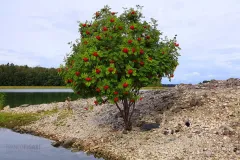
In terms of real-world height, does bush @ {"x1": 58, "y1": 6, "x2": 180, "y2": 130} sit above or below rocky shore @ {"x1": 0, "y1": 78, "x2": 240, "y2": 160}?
above

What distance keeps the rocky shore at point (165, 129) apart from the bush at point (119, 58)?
2489 millimetres

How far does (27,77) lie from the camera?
153 meters

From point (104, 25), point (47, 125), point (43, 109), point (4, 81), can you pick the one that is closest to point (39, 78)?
point (4, 81)

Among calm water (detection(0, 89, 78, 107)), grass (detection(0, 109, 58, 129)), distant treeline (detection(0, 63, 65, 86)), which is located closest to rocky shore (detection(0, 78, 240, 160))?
grass (detection(0, 109, 58, 129))

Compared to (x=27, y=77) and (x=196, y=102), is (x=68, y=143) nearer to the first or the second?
(x=196, y=102)

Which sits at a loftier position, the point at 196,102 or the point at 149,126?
the point at 196,102

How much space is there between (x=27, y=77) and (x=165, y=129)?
13539 cm

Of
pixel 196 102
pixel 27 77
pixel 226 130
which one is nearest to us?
pixel 226 130

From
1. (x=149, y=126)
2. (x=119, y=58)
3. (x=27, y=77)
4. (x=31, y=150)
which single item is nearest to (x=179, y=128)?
(x=149, y=126)

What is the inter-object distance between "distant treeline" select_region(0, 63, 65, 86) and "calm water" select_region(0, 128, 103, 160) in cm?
12226

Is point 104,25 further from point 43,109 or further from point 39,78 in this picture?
point 39,78

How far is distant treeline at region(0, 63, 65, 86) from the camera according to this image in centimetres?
15088

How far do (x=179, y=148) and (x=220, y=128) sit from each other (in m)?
3.47

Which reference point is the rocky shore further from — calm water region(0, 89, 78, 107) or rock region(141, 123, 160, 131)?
calm water region(0, 89, 78, 107)
